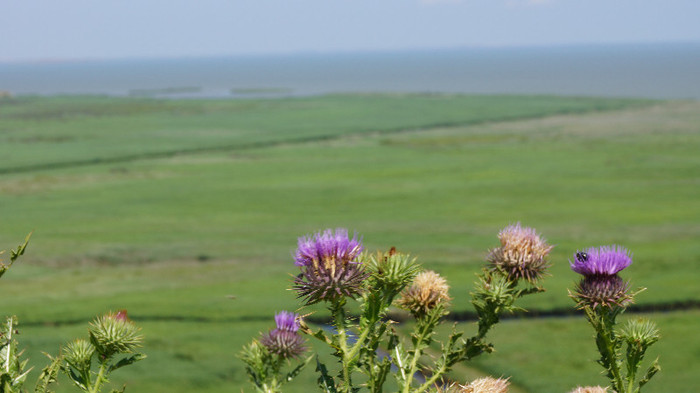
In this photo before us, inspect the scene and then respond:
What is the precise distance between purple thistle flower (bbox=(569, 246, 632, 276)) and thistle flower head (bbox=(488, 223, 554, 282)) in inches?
20.0

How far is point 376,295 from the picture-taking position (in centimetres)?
375

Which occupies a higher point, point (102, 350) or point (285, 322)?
point (285, 322)

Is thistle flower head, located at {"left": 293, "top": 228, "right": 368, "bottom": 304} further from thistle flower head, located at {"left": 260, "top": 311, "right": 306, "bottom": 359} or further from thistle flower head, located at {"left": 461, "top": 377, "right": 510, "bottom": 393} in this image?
thistle flower head, located at {"left": 260, "top": 311, "right": 306, "bottom": 359}

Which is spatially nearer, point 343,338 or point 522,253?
point 343,338

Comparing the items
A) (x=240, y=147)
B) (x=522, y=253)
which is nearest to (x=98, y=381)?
(x=522, y=253)

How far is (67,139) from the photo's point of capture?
79125mm

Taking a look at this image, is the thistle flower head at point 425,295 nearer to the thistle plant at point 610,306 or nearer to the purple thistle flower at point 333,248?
the thistle plant at point 610,306

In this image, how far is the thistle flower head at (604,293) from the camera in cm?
423

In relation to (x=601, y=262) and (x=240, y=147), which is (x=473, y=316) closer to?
(x=601, y=262)

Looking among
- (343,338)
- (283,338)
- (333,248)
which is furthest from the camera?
(283,338)

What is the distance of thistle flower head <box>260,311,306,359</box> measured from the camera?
17.7ft

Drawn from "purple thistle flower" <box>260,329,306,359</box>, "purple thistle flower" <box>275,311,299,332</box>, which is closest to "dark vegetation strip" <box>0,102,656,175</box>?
"purple thistle flower" <box>260,329,306,359</box>

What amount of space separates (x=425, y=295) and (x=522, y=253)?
586mm

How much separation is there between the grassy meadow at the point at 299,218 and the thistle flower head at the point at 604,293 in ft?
7.81
